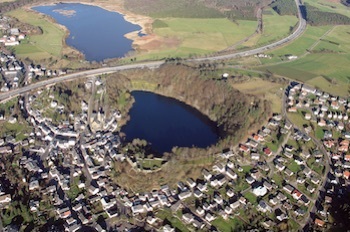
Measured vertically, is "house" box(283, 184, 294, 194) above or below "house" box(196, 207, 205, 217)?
above

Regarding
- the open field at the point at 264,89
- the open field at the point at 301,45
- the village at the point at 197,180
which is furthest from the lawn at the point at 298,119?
the open field at the point at 301,45

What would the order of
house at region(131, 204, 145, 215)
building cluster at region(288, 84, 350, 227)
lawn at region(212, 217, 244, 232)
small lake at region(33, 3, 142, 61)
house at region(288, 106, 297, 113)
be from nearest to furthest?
lawn at region(212, 217, 244, 232)
house at region(131, 204, 145, 215)
building cluster at region(288, 84, 350, 227)
house at region(288, 106, 297, 113)
small lake at region(33, 3, 142, 61)

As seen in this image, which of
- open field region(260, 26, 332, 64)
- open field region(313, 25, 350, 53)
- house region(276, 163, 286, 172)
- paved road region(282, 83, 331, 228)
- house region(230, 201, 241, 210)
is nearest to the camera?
paved road region(282, 83, 331, 228)

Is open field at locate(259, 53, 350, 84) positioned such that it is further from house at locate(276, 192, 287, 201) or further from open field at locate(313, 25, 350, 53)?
house at locate(276, 192, 287, 201)

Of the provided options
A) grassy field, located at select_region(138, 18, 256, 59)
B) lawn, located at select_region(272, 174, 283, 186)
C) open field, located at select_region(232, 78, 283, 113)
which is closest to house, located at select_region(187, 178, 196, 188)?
lawn, located at select_region(272, 174, 283, 186)

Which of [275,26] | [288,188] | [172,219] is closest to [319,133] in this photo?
[288,188]

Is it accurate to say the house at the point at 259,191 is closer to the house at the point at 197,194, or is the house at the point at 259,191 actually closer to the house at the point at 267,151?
the house at the point at 197,194
